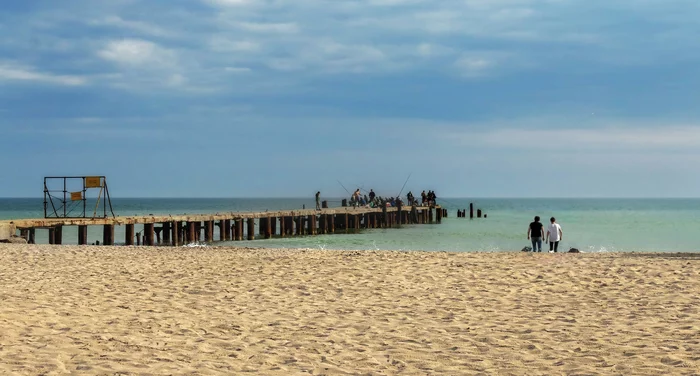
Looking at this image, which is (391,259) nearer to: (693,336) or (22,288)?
(22,288)

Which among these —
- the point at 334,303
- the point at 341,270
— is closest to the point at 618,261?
the point at 341,270

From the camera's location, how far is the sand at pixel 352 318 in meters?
6.82

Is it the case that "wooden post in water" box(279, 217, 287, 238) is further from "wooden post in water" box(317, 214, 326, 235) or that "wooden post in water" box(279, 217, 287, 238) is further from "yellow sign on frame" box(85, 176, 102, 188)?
"yellow sign on frame" box(85, 176, 102, 188)

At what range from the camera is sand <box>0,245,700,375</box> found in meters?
6.82

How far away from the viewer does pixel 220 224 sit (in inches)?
1439

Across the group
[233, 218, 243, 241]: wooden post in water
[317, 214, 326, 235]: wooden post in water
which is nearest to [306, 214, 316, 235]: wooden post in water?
[317, 214, 326, 235]: wooden post in water

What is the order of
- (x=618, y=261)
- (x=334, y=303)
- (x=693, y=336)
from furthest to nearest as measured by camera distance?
1. (x=618, y=261)
2. (x=334, y=303)
3. (x=693, y=336)

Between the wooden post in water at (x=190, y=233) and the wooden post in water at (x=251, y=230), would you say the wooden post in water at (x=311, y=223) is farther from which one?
the wooden post in water at (x=190, y=233)

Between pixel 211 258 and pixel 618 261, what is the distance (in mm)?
9202

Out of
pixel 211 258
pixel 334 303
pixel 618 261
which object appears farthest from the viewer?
pixel 211 258

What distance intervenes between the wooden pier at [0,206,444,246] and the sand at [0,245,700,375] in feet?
48.0

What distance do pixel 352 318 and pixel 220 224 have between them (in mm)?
28151

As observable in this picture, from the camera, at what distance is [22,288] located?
37.5 feet

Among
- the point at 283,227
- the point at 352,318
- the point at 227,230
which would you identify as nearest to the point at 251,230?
the point at 227,230
